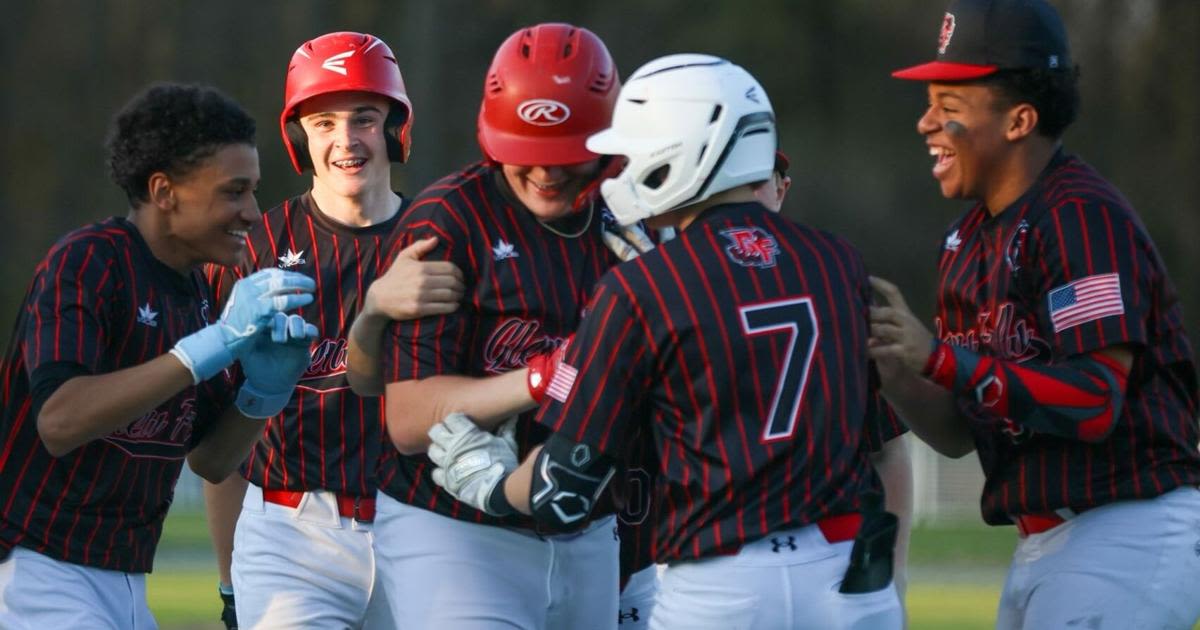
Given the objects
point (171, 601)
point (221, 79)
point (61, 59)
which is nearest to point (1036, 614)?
point (171, 601)

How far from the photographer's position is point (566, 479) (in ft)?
14.1

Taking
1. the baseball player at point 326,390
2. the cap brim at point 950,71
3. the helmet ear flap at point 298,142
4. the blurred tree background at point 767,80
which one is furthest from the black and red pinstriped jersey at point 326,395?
the blurred tree background at point 767,80

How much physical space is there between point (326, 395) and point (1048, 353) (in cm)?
238

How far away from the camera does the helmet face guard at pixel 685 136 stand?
4375mm

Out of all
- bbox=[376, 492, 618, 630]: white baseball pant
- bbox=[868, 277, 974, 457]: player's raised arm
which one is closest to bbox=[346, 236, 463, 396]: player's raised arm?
bbox=[376, 492, 618, 630]: white baseball pant

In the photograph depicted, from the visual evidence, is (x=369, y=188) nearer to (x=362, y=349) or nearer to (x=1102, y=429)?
(x=362, y=349)

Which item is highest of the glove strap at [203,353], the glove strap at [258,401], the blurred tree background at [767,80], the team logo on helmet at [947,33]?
the team logo on helmet at [947,33]

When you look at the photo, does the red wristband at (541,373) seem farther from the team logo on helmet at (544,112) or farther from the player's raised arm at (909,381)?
the player's raised arm at (909,381)

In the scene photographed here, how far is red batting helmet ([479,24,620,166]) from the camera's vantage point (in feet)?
15.8

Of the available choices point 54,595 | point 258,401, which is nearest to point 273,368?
point 258,401

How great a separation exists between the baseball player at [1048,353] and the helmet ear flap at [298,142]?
7.61ft

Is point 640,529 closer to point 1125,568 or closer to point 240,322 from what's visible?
point 240,322

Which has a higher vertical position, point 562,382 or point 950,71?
point 950,71

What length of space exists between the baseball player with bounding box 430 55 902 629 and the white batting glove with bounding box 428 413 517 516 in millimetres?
108
